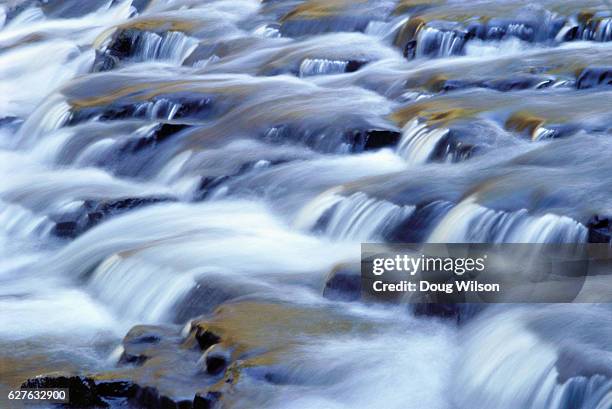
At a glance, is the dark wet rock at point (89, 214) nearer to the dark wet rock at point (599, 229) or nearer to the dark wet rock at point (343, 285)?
the dark wet rock at point (343, 285)

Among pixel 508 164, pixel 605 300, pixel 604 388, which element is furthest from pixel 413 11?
pixel 604 388

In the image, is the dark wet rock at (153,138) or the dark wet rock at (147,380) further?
the dark wet rock at (153,138)

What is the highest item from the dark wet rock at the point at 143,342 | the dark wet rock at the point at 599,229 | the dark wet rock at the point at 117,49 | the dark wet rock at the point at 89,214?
the dark wet rock at the point at 599,229

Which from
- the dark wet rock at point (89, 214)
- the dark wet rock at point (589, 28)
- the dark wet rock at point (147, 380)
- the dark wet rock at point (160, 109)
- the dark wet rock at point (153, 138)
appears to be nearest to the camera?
the dark wet rock at point (147, 380)

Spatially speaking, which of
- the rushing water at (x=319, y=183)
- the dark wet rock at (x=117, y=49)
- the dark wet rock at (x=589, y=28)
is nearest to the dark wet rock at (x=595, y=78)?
the rushing water at (x=319, y=183)

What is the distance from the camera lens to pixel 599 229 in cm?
705

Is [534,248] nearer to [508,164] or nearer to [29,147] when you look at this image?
[508,164]

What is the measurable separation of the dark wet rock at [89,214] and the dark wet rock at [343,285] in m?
2.64

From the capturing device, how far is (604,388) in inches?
211

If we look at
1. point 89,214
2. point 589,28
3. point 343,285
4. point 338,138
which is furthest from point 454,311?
point 589,28

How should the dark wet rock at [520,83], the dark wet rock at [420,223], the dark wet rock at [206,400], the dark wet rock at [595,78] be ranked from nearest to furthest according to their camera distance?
the dark wet rock at [206,400] → the dark wet rock at [420,223] → the dark wet rock at [595,78] → the dark wet rock at [520,83]

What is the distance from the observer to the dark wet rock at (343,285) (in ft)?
23.1

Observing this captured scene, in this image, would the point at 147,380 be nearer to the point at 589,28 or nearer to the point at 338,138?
the point at 338,138

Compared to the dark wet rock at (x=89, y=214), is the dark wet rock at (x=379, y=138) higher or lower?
higher
